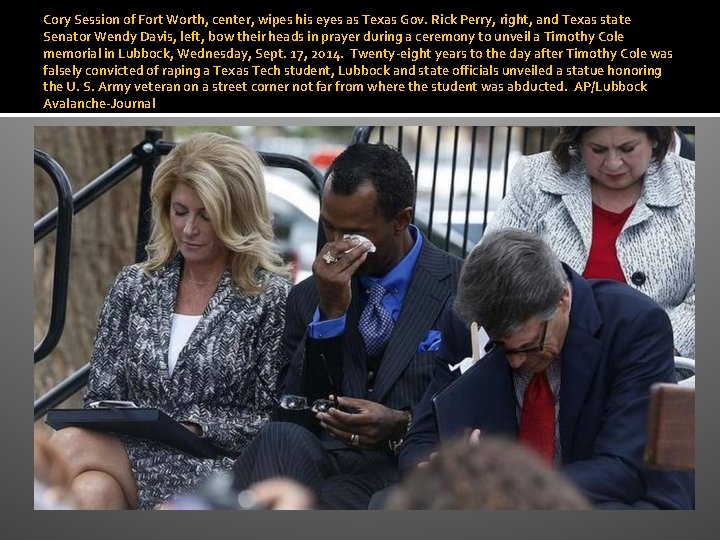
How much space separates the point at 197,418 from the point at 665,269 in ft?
5.83

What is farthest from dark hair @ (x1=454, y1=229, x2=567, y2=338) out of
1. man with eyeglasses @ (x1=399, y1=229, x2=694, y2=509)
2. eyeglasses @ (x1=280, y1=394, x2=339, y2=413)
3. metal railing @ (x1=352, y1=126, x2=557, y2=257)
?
metal railing @ (x1=352, y1=126, x2=557, y2=257)

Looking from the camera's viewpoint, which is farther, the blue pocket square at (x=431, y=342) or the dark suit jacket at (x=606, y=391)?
the blue pocket square at (x=431, y=342)

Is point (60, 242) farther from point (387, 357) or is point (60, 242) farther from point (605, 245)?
point (605, 245)

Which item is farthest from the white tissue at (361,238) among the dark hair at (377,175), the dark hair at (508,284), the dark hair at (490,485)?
the dark hair at (490,485)

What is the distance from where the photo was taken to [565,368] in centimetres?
462

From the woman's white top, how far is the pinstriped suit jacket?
41cm

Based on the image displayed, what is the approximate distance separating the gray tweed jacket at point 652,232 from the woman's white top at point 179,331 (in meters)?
1.34

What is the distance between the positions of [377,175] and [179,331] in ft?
3.07

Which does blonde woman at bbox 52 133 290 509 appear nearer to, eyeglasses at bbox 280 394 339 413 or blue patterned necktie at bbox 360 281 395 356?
eyeglasses at bbox 280 394 339 413

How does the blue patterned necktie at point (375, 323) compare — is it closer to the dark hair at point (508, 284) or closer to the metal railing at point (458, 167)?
the metal railing at point (458, 167)

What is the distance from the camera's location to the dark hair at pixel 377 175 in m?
5.14
